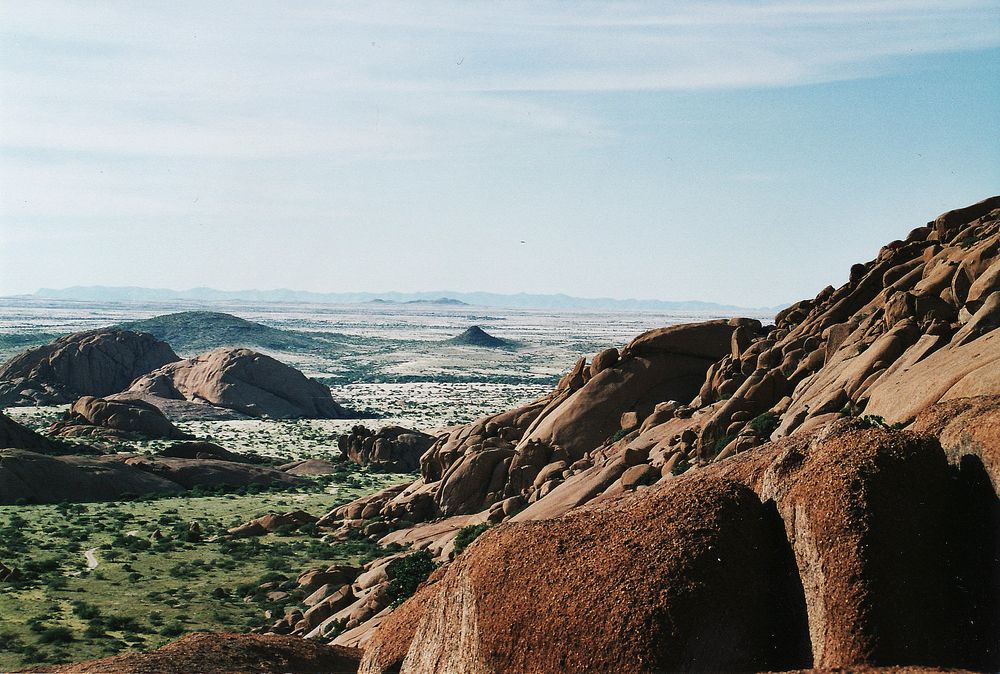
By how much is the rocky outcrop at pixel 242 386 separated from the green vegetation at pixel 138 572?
204ft

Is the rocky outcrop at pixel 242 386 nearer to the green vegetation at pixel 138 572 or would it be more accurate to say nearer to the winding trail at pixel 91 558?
the green vegetation at pixel 138 572

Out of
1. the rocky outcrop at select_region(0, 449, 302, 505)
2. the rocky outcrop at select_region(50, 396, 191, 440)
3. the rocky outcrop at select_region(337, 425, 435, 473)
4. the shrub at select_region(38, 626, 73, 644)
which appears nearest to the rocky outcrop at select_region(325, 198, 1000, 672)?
the shrub at select_region(38, 626, 73, 644)

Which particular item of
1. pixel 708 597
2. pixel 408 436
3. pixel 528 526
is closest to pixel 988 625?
pixel 708 597

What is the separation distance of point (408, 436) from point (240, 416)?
1835 inches

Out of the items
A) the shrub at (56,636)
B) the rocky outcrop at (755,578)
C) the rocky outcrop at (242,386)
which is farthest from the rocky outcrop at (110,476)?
the rocky outcrop at (755,578)

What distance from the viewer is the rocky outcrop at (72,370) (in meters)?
126

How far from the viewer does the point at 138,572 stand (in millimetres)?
47594

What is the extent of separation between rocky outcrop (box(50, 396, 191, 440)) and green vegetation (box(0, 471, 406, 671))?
29.4 m

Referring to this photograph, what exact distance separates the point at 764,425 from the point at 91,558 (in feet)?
121

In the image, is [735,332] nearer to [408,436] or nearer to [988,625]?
[988,625]

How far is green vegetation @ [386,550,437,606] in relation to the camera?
34094mm

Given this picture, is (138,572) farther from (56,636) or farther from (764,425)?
(764,425)

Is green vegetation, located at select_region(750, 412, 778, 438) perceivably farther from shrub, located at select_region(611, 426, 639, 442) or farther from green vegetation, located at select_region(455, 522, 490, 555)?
shrub, located at select_region(611, 426, 639, 442)

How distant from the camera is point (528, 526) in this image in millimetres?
18562
